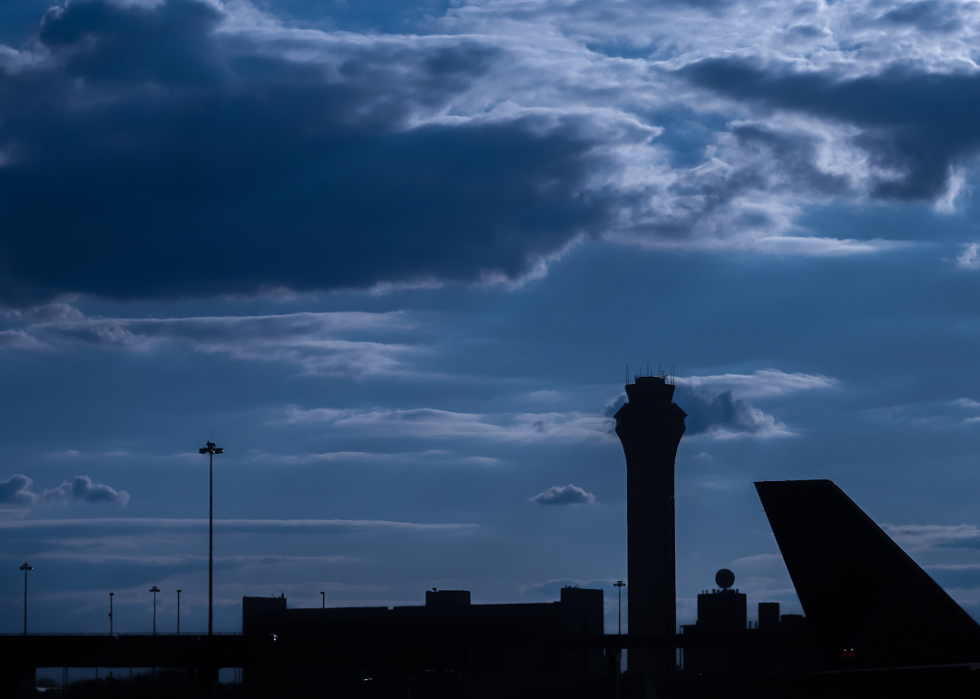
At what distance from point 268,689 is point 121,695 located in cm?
1937

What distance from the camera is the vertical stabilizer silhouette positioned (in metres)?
29.6

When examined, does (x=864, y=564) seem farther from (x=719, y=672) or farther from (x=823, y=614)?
(x=719, y=672)

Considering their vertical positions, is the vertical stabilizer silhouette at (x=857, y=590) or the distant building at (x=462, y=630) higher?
the vertical stabilizer silhouette at (x=857, y=590)

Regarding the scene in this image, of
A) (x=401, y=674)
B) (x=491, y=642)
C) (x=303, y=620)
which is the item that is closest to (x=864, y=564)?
(x=401, y=674)

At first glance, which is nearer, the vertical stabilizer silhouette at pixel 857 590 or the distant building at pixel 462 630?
the vertical stabilizer silhouette at pixel 857 590

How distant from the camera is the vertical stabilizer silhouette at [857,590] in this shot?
29594mm

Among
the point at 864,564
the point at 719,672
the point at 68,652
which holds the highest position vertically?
the point at 864,564

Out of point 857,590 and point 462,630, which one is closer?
point 857,590

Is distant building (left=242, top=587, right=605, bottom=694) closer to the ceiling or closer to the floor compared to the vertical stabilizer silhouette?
closer to the floor

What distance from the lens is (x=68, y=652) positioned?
88562 mm

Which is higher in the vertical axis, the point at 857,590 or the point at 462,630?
the point at 857,590

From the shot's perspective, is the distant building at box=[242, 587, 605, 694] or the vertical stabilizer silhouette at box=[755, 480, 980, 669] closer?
the vertical stabilizer silhouette at box=[755, 480, 980, 669]

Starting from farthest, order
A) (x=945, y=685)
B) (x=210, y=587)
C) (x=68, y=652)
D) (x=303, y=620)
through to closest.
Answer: (x=303, y=620), (x=68, y=652), (x=210, y=587), (x=945, y=685)

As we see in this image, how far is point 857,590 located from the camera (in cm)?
3034
